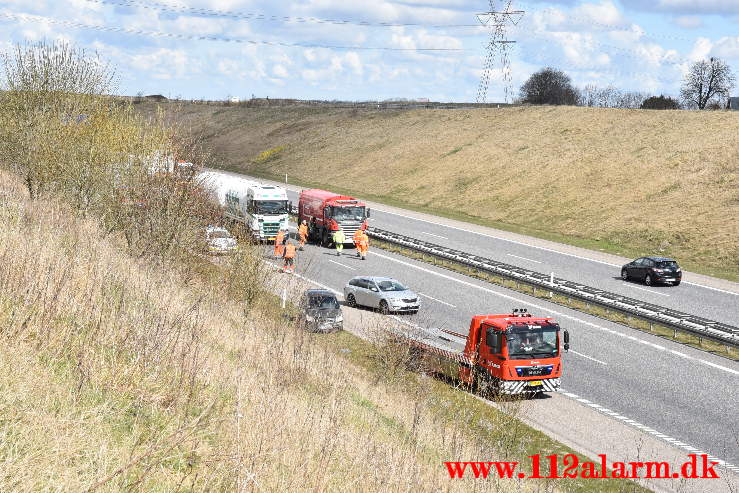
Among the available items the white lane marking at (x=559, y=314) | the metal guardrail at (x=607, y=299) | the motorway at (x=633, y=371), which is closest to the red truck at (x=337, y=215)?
the white lane marking at (x=559, y=314)

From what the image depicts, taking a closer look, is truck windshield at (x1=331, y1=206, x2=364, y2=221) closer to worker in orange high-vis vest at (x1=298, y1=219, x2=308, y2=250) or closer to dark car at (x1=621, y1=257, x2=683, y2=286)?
worker in orange high-vis vest at (x1=298, y1=219, x2=308, y2=250)

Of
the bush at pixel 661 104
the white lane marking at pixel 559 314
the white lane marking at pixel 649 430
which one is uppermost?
the bush at pixel 661 104

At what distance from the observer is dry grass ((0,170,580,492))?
21.4ft

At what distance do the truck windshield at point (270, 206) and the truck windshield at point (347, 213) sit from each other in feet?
10.4

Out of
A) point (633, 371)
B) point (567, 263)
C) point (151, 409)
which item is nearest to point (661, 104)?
point (567, 263)

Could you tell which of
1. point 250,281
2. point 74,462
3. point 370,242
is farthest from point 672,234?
point 74,462

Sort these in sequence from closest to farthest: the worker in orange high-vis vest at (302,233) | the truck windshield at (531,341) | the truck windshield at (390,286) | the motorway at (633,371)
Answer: the motorway at (633,371) < the truck windshield at (531,341) < the truck windshield at (390,286) < the worker in orange high-vis vest at (302,233)

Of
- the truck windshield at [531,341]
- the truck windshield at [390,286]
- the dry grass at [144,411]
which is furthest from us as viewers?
the truck windshield at [390,286]

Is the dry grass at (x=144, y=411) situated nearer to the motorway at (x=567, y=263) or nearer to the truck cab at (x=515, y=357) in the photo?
the truck cab at (x=515, y=357)

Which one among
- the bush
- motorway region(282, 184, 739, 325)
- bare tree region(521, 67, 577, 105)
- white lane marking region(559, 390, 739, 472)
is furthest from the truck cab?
bare tree region(521, 67, 577, 105)

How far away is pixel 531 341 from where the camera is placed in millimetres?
21641

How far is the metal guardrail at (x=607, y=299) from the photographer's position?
27.6 meters

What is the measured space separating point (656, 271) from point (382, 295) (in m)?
15.7

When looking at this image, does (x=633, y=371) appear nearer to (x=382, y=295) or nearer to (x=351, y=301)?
(x=382, y=295)
